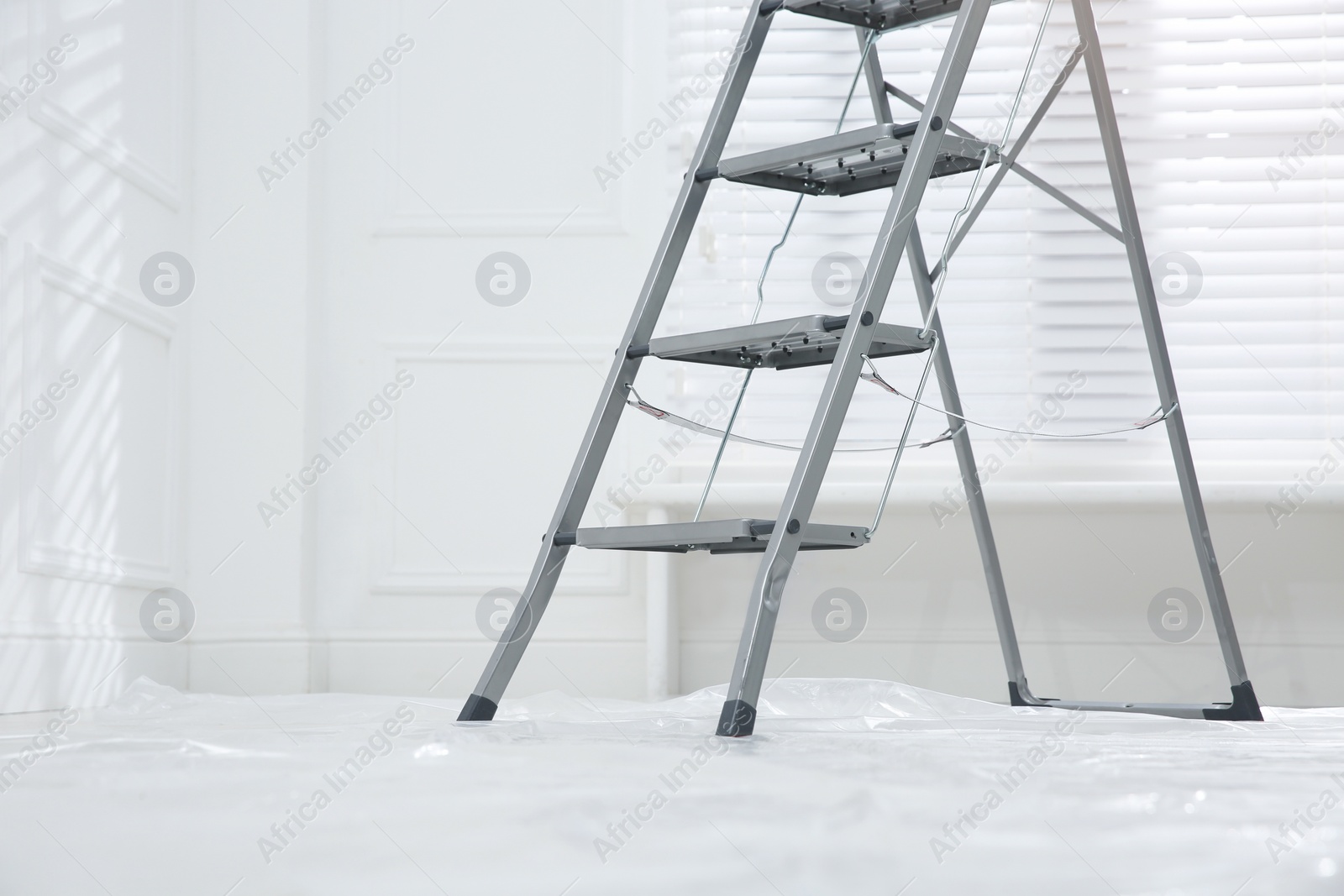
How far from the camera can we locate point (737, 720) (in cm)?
128

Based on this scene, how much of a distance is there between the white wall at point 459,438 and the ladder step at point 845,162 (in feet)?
2.66

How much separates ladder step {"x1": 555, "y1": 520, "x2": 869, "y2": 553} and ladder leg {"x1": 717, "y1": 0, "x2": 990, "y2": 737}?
0.14 ft

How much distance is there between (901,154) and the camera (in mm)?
1550

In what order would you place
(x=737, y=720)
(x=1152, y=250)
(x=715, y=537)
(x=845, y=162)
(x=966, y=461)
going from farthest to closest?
(x=1152, y=250), (x=966, y=461), (x=845, y=162), (x=715, y=537), (x=737, y=720)

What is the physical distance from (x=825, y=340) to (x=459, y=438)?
1344 mm

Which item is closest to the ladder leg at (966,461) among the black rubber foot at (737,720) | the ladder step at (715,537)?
the ladder step at (715,537)

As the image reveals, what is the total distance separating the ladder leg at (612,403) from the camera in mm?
1551

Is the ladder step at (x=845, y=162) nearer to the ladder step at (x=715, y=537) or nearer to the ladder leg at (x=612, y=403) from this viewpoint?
the ladder leg at (x=612, y=403)

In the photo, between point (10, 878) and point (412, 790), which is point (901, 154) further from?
point (10, 878)

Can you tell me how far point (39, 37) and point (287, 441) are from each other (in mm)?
937

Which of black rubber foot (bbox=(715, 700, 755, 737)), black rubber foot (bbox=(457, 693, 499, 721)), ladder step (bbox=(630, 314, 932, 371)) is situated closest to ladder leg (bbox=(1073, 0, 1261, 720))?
ladder step (bbox=(630, 314, 932, 371))


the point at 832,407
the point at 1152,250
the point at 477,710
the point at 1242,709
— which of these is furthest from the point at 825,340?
the point at 1152,250

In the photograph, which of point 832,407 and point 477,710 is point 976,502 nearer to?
point 832,407

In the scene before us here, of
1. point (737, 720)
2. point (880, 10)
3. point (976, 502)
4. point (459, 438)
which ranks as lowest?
point (737, 720)
